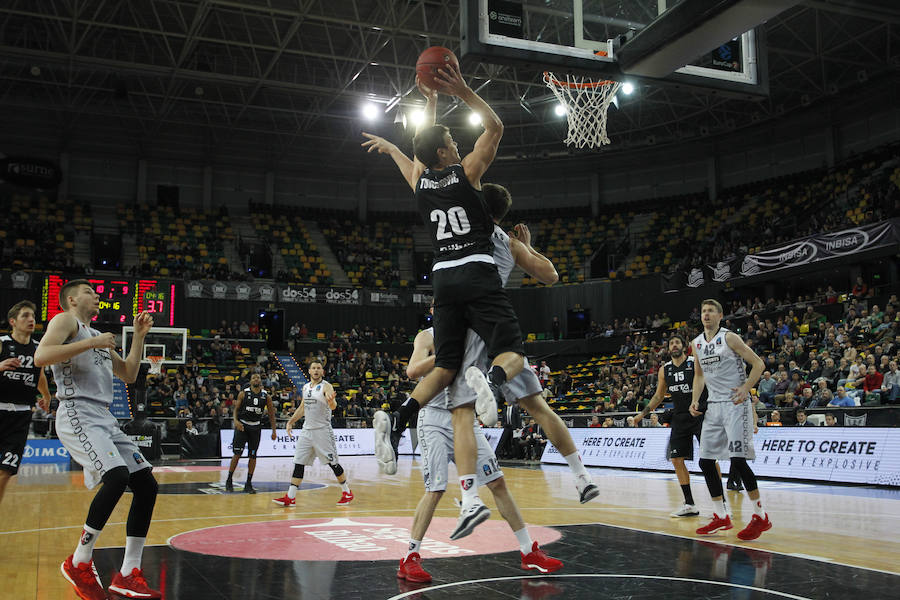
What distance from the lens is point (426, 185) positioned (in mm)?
5078

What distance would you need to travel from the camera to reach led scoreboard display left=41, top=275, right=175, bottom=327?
23516mm

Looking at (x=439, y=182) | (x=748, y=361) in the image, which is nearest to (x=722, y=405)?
(x=748, y=361)

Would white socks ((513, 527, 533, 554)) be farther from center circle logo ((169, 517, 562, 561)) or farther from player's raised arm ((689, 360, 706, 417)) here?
player's raised arm ((689, 360, 706, 417))

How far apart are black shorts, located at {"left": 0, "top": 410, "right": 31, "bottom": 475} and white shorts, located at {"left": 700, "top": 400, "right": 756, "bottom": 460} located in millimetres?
6398

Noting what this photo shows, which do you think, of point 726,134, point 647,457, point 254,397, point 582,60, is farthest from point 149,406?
point 726,134

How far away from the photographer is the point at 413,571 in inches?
203

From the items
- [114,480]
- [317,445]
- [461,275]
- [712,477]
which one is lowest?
[712,477]

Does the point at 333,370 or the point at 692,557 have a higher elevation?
the point at 333,370

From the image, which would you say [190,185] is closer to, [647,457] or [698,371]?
[647,457]

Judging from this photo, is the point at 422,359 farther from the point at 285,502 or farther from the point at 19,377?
the point at 285,502

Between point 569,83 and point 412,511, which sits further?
point 569,83

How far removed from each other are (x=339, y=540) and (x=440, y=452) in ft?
6.59

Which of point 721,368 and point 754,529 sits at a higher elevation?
point 721,368

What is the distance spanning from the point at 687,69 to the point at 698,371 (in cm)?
335
